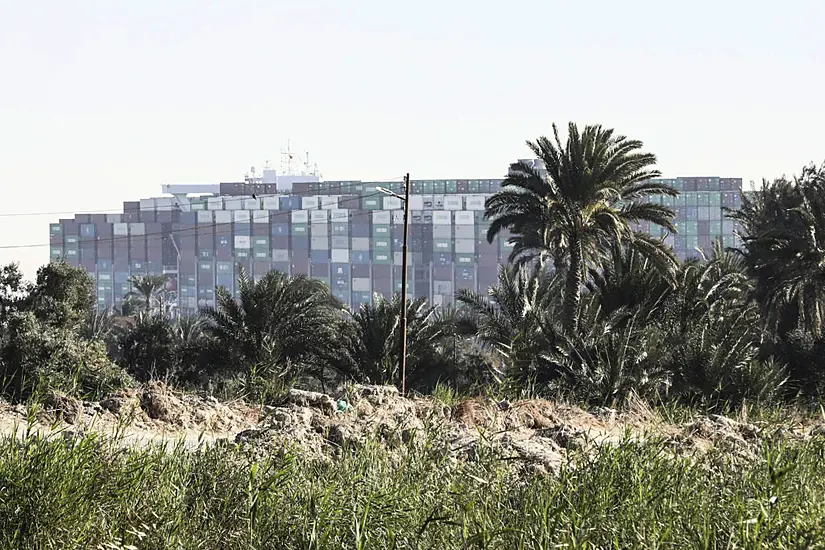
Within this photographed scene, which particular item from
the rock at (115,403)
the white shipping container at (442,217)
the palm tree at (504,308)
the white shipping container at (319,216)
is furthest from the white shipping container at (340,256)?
the rock at (115,403)

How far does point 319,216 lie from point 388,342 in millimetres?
128823

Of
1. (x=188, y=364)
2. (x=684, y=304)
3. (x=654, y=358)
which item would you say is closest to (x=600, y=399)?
(x=654, y=358)

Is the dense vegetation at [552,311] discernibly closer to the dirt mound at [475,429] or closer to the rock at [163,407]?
the rock at [163,407]

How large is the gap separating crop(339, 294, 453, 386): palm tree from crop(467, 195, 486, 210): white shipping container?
403 feet

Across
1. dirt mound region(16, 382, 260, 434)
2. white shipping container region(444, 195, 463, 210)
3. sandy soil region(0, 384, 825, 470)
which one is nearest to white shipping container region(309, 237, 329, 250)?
white shipping container region(444, 195, 463, 210)

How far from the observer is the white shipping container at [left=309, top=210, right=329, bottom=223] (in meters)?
152

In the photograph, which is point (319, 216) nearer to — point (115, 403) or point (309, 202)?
point (309, 202)

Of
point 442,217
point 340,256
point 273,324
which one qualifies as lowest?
point 340,256

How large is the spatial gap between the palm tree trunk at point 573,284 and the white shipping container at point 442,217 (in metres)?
122

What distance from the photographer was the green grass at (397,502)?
502 centimetres

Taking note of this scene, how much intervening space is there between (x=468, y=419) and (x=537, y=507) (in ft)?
14.3

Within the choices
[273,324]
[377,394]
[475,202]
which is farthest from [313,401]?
[475,202]

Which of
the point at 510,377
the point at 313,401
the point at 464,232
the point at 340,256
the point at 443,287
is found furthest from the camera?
the point at 340,256

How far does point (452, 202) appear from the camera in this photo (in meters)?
151
